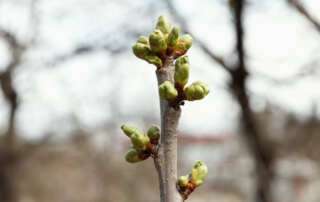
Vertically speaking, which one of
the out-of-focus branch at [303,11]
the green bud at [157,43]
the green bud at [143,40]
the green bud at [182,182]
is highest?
the out-of-focus branch at [303,11]

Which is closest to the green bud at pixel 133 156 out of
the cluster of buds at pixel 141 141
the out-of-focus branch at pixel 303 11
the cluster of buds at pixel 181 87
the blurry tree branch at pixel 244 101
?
the cluster of buds at pixel 141 141

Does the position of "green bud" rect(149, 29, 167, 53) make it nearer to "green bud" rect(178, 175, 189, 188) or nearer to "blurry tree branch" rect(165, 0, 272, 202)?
"green bud" rect(178, 175, 189, 188)

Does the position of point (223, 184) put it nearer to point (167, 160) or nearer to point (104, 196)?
point (104, 196)

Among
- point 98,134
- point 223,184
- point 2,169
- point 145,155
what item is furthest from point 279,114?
point 223,184

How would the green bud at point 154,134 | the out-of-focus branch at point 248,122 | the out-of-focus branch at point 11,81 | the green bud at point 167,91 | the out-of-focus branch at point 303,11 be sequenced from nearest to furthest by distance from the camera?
the green bud at point 167,91 < the green bud at point 154,134 < the out-of-focus branch at point 303,11 < the out-of-focus branch at point 248,122 < the out-of-focus branch at point 11,81

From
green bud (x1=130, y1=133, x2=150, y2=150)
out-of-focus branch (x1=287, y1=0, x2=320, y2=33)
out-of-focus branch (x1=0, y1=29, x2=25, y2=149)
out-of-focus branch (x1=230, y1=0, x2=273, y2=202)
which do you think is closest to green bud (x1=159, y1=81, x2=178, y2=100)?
green bud (x1=130, y1=133, x2=150, y2=150)

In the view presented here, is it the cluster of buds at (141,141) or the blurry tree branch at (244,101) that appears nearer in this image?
the cluster of buds at (141,141)

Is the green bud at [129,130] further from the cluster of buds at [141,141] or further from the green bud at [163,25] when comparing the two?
the green bud at [163,25]
